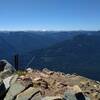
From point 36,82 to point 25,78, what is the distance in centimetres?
97

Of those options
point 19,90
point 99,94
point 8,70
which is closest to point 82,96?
point 99,94

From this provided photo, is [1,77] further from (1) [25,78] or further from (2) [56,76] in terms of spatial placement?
(2) [56,76]

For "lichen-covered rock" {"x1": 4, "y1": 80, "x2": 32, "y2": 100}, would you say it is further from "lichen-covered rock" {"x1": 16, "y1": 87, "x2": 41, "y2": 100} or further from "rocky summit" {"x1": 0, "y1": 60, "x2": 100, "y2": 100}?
"lichen-covered rock" {"x1": 16, "y1": 87, "x2": 41, "y2": 100}

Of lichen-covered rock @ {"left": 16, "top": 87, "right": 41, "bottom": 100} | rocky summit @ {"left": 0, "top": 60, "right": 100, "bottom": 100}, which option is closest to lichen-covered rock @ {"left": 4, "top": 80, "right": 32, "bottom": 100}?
rocky summit @ {"left": 0, "top": 60, "right": 100, "bottom": 100}

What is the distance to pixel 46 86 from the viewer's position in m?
20.2

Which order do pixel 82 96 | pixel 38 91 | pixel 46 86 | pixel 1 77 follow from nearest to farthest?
1. pixel 82 96
2. pixel 38 91
3. pixel 46 86
4. pixel 1 77

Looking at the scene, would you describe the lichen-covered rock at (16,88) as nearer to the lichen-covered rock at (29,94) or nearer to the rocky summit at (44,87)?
the rocky summit at (44,87)

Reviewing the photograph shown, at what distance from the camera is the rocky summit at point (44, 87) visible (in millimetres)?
18047

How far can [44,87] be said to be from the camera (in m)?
20.0

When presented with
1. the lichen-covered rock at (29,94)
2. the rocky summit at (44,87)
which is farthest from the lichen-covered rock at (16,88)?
the lichen-covered rock at (29,94)

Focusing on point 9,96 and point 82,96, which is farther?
point 9,96

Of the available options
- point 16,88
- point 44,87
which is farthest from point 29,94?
point 44,87

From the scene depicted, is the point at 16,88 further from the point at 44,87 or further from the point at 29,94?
the point at 44,87

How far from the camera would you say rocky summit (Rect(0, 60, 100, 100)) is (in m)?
18.0
